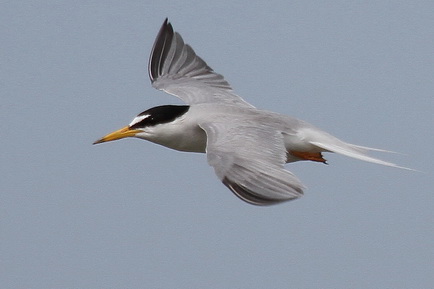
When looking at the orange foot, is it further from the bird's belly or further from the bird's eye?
the bird's eye

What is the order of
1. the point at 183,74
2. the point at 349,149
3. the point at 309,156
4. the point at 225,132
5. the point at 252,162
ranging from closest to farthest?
the point at 252,162
the point at 225,132
the point at 349,149
the point at 309,156
the point at 183,74

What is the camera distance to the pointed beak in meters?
9.16

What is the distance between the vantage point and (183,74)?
35.6 ft

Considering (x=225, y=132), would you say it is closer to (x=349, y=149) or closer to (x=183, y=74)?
(x=349, y=149)

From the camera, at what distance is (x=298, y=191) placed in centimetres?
702

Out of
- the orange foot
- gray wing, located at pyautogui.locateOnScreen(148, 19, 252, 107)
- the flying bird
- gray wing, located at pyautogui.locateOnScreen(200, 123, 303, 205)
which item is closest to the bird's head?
the flying bird

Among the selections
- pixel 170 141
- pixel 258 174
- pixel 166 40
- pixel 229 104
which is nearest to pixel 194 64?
pixel 166 40

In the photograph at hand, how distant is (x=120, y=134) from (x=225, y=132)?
1.20m

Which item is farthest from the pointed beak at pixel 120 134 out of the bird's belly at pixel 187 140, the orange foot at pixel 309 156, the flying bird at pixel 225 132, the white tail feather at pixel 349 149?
the white tail feather at pixel 349 149

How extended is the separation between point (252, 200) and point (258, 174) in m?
0.46

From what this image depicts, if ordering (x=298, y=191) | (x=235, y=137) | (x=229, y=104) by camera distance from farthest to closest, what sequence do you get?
(x=229, y=104)
(x=235, y=137)
(x=298, y=191)

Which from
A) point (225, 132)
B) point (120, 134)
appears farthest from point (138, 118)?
point (225, 132)

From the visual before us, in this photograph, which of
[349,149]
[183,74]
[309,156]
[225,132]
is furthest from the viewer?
[183,74]

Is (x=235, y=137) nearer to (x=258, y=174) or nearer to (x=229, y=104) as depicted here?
(x=258, y=174)
